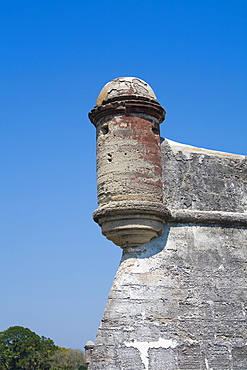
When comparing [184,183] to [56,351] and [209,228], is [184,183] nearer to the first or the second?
[209,228]

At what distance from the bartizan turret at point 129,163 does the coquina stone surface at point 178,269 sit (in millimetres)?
14

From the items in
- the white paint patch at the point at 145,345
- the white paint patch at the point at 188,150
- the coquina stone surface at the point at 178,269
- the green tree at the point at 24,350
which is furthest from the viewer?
the green tree at the point at 24,350

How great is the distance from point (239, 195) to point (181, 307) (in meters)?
1.60

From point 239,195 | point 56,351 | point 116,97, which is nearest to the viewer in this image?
point 116,97

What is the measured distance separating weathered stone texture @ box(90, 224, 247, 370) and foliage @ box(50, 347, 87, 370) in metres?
31.8

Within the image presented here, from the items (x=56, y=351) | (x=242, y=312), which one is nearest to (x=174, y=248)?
(x=242, y=312)

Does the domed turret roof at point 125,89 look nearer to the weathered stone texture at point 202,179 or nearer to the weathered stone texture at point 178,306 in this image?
the weathered stone texture at point 202,179

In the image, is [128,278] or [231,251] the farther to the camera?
[231,251]

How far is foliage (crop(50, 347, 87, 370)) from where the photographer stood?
35.9 metres

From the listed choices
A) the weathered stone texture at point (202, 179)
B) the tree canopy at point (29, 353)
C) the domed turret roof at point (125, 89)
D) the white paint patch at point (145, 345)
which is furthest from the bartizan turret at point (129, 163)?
the tree canopy at point (29, 353)

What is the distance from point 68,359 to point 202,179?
1343 inches

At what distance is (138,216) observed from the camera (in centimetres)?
529

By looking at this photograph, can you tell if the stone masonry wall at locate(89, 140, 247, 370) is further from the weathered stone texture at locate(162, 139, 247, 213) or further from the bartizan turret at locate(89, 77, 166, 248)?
the bartizan turret at locate(89, 77, 166, 248)

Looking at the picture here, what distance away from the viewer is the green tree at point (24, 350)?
35.4 meters
